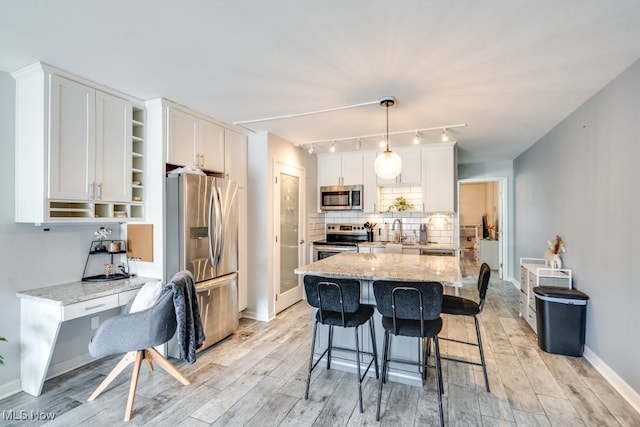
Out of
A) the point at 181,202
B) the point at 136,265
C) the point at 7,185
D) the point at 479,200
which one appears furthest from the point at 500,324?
the point at 479,200

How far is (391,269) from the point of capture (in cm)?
251

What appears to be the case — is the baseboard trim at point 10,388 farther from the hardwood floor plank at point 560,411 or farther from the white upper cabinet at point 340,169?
the white upper cabinet at point 340,169

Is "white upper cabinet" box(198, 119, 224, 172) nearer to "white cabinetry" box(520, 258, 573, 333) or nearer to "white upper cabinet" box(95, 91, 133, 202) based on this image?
"white upper cabinet" box(95, 91, 133, 202)

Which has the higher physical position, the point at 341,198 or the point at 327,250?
the point at 341,198

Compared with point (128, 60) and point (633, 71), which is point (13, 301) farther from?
point (633, 71)

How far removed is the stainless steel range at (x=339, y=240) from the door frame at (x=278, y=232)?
1.01 feet

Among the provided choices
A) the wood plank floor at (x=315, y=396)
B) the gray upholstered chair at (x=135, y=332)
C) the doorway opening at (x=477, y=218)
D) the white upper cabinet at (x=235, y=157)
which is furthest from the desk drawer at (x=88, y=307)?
the doorway opening at (x=477, y=218)

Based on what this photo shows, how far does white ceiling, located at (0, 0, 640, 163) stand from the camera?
5.52 ft

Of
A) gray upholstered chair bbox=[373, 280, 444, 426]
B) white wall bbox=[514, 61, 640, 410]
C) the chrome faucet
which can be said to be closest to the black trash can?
white wall bbox=[514, 61, 640, 410]

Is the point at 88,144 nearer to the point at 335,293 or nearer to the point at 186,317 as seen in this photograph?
the point at 186,317

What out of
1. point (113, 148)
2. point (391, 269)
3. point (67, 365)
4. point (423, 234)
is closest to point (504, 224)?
point (423, 234)

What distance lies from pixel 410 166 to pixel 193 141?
319 cm

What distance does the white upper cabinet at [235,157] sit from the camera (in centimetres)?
379

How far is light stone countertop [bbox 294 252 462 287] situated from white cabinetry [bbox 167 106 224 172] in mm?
1736
